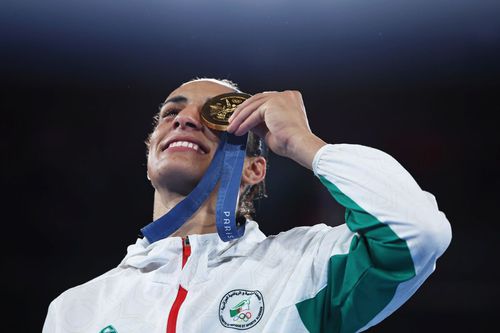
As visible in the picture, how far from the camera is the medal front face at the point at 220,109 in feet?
8.13

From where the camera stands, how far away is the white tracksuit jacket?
1.74 meters

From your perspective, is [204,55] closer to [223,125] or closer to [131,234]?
[131,234]

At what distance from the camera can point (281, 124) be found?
6.64ft

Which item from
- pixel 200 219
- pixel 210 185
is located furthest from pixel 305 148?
pixel 200 219

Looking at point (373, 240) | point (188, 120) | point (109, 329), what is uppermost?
point (188, 120)

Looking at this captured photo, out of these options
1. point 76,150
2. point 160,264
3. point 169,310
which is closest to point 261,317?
point 169,310

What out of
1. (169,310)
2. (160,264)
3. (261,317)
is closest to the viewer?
(261,317)

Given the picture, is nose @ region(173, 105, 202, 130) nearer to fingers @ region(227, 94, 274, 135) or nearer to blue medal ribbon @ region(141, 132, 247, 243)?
blue medal ribbon @ region(141, 132, 247, 243)

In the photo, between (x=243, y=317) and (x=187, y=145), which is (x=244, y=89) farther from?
(x=243, y=317)

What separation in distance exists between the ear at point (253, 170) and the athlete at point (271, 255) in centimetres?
29

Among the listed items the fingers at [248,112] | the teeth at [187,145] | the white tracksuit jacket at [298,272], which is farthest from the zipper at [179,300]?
the fingers at [248,112]

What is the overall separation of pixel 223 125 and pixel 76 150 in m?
2.67

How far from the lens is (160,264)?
2387mm

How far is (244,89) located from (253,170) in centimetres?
214
